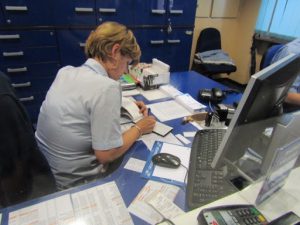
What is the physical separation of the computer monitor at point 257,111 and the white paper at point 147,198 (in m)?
0.23

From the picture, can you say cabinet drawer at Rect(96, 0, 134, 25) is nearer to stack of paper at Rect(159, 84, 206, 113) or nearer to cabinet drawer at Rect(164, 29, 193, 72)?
cabinet drawer at Rect(164, 29, 193, 72)

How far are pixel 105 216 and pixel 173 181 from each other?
29 cm

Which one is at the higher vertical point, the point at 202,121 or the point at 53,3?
the point at 53,3

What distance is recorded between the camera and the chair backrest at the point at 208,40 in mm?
3610

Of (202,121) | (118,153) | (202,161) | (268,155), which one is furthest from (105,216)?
(202,121)

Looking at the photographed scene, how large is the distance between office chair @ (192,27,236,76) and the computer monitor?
2676mm

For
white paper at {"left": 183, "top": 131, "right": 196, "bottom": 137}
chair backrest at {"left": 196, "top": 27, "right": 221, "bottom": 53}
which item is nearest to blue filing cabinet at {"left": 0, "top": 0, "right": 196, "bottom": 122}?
chair backrest at {"left": 196, "top": 27, "right": 221, "bottom": 53}

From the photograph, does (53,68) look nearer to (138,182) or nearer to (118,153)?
(118,153)

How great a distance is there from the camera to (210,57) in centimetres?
355

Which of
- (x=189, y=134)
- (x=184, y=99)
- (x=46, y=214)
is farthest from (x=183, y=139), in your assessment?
(x=46, y=214)

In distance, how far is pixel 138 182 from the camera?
0.91m

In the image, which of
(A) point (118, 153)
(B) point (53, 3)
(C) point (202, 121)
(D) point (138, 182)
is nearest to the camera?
(D) point (138, 182)

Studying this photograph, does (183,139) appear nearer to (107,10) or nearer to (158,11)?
(107,10)

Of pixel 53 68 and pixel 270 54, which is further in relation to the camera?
pixel 53 68
